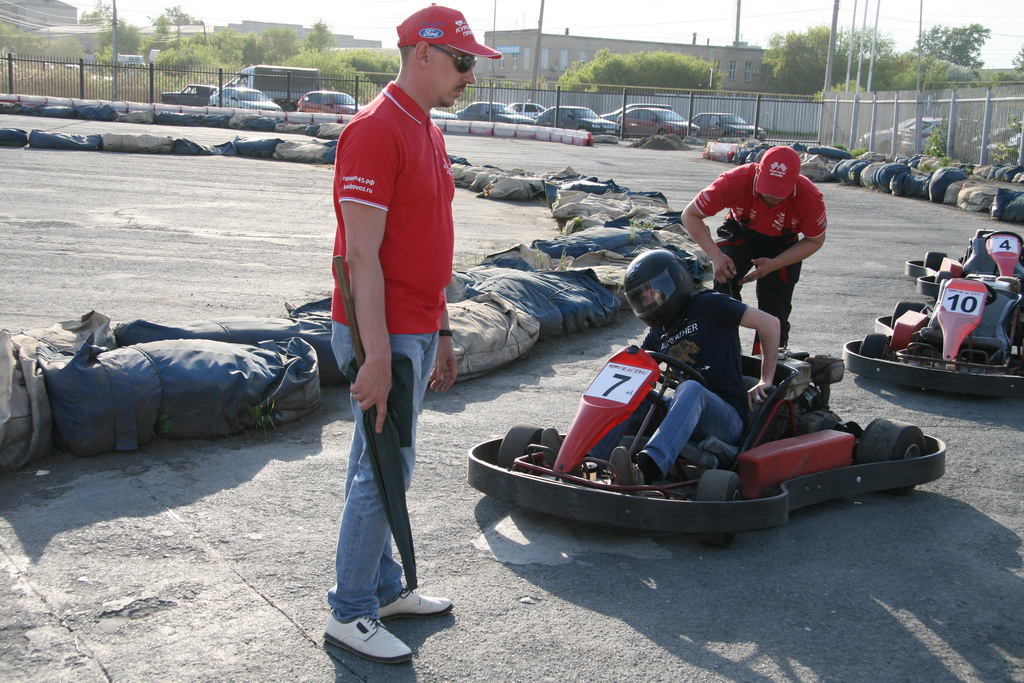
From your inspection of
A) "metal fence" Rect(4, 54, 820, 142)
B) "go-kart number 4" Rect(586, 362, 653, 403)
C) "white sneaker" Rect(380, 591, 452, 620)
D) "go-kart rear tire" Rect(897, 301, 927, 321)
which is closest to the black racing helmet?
"go-kart number 4" Rect(586, 362, 653, 403)

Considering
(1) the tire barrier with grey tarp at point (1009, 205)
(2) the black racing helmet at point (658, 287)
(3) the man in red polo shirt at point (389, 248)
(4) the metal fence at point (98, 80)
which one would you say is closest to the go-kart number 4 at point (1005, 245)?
(2) the black racing helmet at point (658, 287)

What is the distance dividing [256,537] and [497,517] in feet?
3.27

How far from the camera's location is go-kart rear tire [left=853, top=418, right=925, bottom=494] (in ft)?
14.7

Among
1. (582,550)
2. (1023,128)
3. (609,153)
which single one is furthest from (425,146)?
(609,153)

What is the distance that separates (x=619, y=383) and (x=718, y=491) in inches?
24.1

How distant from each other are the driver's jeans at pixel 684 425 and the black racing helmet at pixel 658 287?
0.41m

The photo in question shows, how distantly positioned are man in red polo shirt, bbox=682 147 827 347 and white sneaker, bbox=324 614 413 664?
3296mm

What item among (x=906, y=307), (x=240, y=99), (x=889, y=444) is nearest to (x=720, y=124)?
(x=240, y=99)

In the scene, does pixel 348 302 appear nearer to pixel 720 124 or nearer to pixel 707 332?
pixel 707 332

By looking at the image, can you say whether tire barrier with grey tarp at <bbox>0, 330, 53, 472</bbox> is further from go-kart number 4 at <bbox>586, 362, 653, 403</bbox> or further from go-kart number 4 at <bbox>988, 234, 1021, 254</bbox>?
go-kart number 4 at <bbox>988, 234, 1021, 254</bbox>

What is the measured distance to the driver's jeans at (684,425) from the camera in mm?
3877

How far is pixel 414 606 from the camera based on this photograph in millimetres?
3156

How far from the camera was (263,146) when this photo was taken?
826 inches

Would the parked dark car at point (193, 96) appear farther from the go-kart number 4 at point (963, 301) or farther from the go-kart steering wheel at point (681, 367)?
the go-kart steering wheel at point (681, 367)
